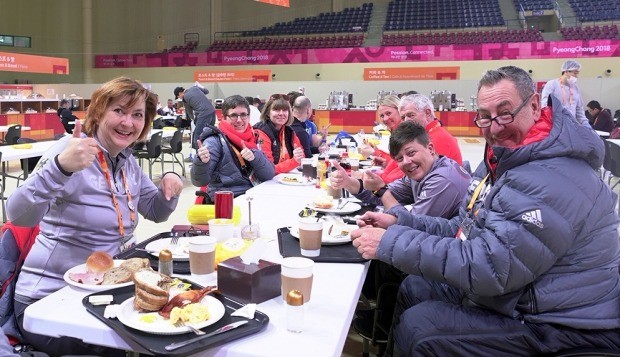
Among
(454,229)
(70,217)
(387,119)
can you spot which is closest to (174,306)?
(70,217)

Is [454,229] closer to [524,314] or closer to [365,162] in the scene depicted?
[524,314]

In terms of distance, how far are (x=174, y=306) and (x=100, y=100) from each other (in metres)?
1.10

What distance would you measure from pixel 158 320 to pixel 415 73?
16.2 m

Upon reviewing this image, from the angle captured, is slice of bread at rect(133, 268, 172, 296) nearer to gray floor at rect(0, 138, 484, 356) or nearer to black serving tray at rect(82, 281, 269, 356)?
black serving tray at rect(82, 281, 269, 356)

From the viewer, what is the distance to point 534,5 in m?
19.9

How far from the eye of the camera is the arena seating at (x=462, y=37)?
1743 centimetres

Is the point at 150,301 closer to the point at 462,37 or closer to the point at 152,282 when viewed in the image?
the point at 152,282

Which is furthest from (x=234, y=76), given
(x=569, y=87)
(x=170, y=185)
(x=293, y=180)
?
(x=170, y=185)

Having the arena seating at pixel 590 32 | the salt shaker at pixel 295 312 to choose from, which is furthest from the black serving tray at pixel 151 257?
the arena seating at pixel 590 32

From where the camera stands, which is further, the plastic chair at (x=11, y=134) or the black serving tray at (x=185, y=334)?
the plastic chair at (x=11, y=134)

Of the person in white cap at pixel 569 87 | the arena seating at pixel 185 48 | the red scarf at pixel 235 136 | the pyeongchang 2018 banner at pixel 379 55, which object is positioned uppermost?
the arena seating at pixel 185 48

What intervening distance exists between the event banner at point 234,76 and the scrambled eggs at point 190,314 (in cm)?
1722

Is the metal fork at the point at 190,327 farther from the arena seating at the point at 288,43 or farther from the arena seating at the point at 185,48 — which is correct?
the arena seating at the point at 185,48

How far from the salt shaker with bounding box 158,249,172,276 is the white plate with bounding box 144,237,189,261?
0.51 ft
